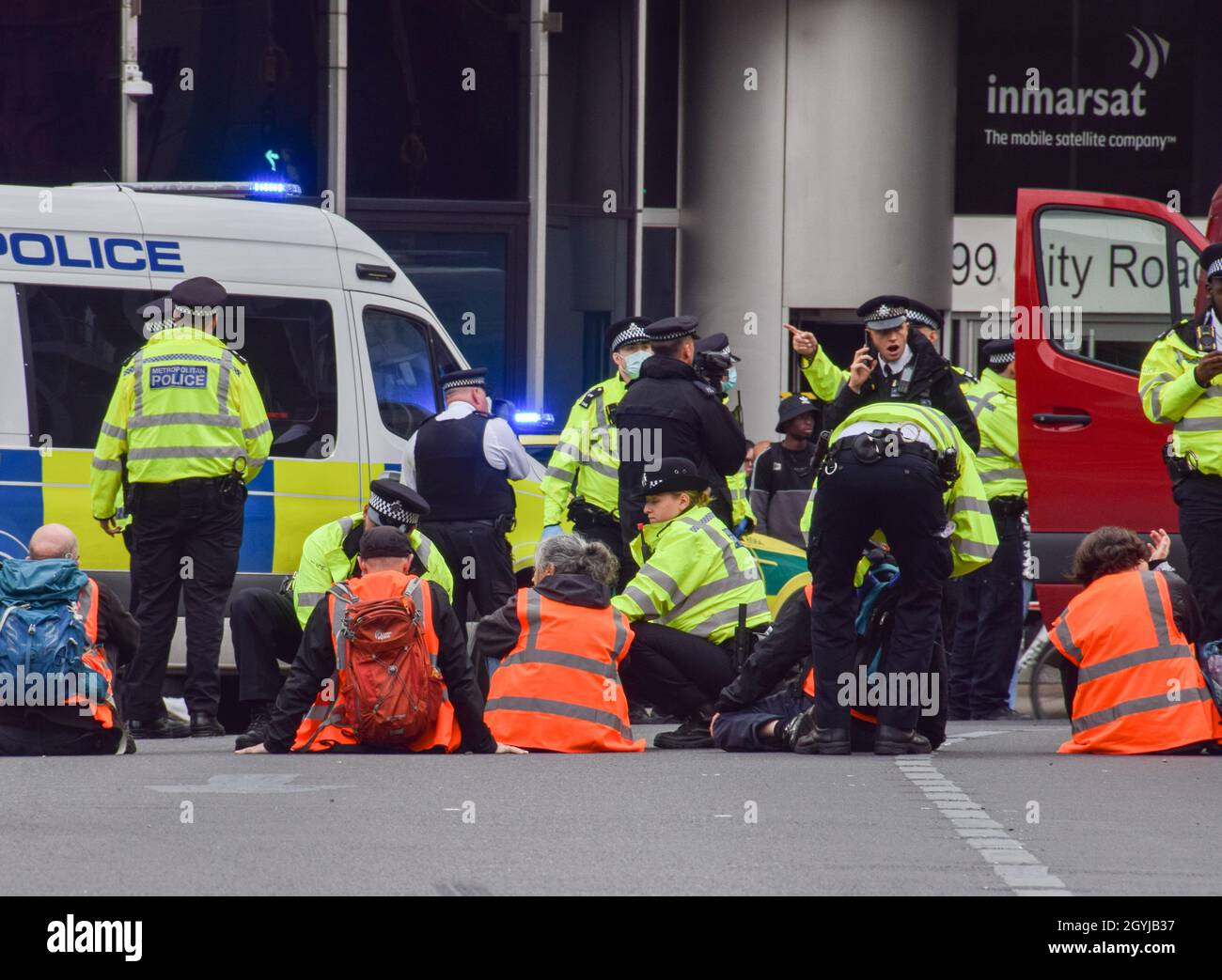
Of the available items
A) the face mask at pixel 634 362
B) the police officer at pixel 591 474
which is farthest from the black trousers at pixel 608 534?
the face mask at pixel 634 362

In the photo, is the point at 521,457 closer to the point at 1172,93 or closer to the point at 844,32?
the point at 844,32

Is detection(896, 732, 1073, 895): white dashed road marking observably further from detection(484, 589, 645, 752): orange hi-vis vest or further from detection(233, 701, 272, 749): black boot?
detection(233, 701, 272, 749): black boot

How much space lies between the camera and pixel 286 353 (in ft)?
35.1

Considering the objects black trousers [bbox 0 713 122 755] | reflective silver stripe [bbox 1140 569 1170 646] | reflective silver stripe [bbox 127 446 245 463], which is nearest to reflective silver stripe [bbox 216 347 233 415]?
reflective silver stripe [bbox 127 446 245 463]

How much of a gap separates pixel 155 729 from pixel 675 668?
225 cm

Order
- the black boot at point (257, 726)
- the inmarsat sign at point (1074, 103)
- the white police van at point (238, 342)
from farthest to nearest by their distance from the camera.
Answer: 1. the inmarsat sign at point (1074, 103)
2. the white police van at point (238, 342)
3. the black boot at point (257, 726)

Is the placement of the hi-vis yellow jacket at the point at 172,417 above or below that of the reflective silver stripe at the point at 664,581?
above

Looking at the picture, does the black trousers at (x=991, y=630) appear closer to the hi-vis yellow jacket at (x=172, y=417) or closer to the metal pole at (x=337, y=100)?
the hi-vis yellow jacket at (x=172, y=417)

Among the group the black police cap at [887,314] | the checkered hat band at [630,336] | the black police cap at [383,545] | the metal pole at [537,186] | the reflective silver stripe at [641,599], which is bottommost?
the reflective silver stripe at [641,599]

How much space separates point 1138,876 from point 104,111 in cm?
1171

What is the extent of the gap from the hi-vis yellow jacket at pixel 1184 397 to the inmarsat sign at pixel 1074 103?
9429 mm

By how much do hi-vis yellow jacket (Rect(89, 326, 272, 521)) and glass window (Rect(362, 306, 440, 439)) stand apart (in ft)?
4.68

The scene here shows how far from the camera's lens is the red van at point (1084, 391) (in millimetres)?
9906

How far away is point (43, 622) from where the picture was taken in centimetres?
841
